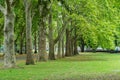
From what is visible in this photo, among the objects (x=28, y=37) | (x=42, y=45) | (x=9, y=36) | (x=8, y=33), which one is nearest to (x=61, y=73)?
(x=9, y=36)

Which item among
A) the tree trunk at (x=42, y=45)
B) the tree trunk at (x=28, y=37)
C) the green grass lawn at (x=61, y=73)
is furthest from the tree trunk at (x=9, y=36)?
the tree trunk at (x=42, y=45)

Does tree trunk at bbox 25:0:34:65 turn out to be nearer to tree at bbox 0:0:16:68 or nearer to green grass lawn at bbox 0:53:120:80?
green grass lawn at bbox 0:53:120:80

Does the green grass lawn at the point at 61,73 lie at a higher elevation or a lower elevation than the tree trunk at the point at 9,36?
lower

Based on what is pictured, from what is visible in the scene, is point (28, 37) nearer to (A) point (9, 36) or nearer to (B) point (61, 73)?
(A) point (9, 36)

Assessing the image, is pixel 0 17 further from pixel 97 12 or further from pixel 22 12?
pixel 97 12

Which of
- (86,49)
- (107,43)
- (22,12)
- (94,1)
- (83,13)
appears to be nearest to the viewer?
(94,1)

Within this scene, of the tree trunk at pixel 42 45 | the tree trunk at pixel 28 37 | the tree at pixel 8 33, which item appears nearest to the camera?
the tree at pixel 8 33

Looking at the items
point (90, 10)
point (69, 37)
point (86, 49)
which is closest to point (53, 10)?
point (90, 10)

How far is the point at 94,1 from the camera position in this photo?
41188mm

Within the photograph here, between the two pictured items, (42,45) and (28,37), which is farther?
→ (42,45)

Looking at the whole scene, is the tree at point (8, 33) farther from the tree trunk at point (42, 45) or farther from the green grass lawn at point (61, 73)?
the tree trunk at point (42, 45)

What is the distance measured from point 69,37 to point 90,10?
59.1ft

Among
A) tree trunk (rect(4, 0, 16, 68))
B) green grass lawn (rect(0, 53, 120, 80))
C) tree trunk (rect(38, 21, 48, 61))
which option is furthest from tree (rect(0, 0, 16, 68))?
tree trunk (rect(38, 21, 48, 61))

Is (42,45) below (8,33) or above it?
below
